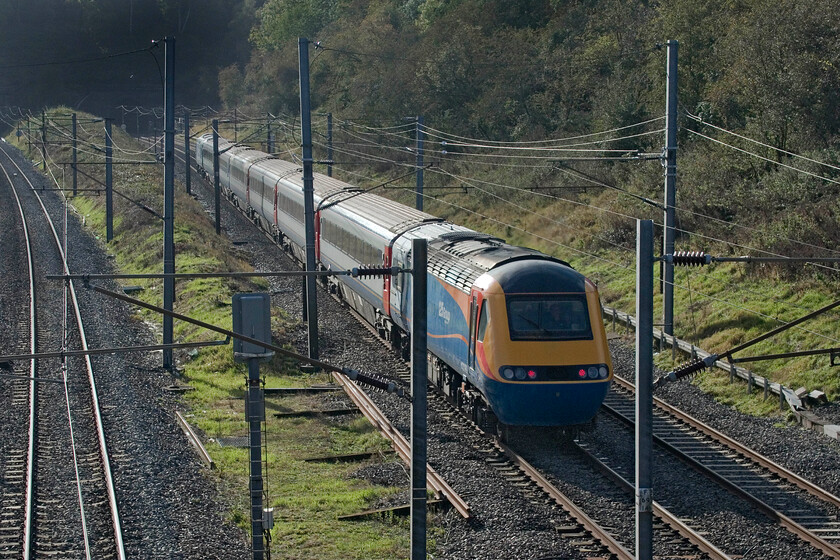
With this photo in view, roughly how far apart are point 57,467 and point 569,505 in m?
7.54

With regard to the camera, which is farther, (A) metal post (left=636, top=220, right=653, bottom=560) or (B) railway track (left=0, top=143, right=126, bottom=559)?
(B) railway track (left=0, top=143, right=126, bottom=559)

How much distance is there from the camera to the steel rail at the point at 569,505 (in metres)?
11.6

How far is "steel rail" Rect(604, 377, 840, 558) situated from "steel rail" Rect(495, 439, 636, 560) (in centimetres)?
228

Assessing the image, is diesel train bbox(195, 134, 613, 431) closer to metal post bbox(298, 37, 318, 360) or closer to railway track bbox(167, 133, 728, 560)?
railway track bbox(167, 133, 728, 560)

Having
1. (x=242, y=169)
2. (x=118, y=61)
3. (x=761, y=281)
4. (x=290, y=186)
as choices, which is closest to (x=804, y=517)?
(x=761, y=281)

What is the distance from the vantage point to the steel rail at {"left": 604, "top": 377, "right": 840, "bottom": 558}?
38.8 ft

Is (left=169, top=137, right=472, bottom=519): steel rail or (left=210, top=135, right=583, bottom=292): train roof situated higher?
(left=210, top=135, right=583, bottom=292): train roof

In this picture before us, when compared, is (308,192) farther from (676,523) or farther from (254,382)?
(676,523)

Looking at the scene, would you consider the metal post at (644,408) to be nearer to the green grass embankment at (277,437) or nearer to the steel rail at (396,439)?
the steel rail at (396,439)

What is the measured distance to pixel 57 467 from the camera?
15.0 meters

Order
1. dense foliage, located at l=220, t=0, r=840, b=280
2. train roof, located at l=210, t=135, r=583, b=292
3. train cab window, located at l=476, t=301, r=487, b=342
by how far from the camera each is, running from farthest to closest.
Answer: dense foliage, located at l=220, t=0, r=840, b=280
train roof, located at l=210, t=135, r=583, b=292
train cab window, located at l=476, t=301, r=487, b=342

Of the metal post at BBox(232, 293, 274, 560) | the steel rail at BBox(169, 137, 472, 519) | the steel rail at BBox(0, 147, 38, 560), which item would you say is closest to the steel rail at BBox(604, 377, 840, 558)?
the steel rail at BBox(169, 137, 472, 519)

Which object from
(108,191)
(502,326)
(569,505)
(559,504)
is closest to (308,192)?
(502,326)

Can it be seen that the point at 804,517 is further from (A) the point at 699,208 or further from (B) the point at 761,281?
(A) the point at 699,208
